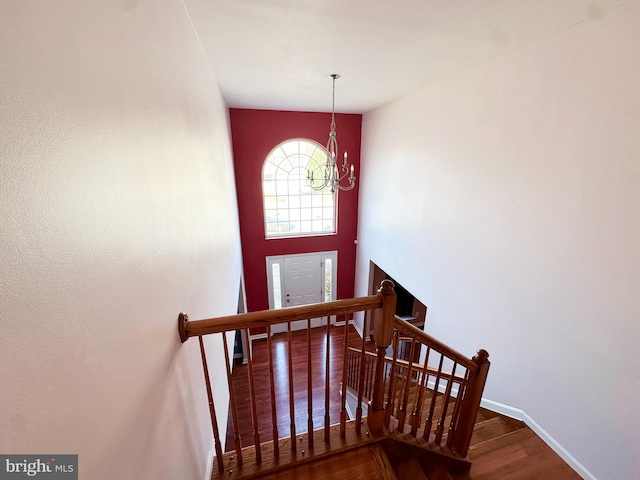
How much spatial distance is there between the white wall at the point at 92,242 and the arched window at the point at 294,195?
4.02 meters

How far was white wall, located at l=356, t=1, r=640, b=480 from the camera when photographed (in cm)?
168

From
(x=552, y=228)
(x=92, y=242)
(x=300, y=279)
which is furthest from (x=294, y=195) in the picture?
(x=92, y=242)

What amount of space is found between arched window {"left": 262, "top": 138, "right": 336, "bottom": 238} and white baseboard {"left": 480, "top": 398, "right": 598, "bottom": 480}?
3915 mm

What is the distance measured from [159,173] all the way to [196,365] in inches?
40.6

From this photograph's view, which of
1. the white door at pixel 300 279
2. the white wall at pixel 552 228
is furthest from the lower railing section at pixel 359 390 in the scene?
the white door at pixel 300 279

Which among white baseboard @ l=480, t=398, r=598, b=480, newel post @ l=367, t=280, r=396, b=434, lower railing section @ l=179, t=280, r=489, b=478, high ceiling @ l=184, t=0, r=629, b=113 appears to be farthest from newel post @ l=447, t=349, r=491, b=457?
high ceiling @ l=184, t=0, r=629, b=113

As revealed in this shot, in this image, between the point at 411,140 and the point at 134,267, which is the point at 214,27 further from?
the point at 411,140

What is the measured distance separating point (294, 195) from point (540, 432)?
465 centimetres

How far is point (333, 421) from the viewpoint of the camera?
146 inches

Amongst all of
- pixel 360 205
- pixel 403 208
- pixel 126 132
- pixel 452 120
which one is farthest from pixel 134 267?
pixel 360 205

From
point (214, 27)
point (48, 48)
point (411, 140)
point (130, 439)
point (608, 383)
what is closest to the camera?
point (48, 48)

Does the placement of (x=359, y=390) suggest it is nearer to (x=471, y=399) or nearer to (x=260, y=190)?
(x=471, y=399)

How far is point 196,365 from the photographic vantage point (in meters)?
1.58

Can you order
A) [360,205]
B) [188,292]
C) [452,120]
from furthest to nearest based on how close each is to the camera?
[360,205] → [452,120] → [188,292]
